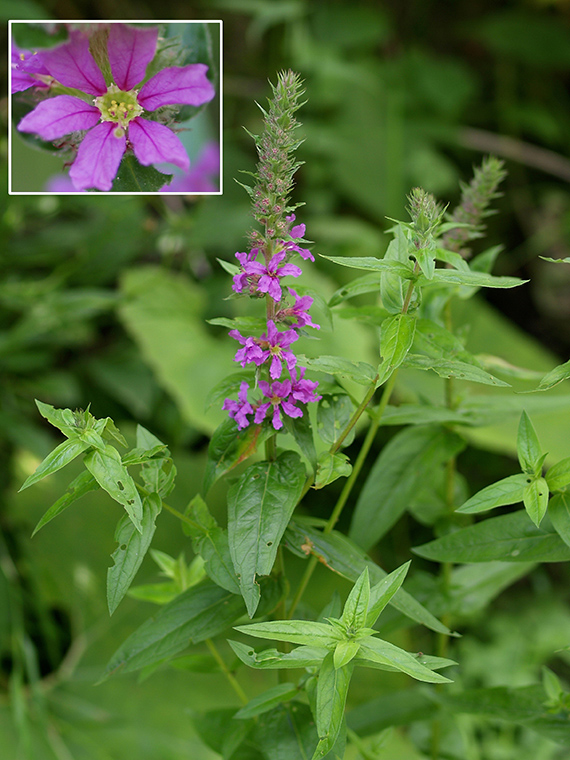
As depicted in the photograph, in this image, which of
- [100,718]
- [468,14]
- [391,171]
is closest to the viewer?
[100,718]

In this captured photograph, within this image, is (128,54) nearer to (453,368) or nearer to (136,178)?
(136,178)

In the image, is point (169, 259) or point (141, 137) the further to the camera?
point (169, 259)

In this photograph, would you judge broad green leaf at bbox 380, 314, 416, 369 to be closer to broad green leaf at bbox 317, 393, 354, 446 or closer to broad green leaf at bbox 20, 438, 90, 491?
broad green leaf at bbox 317, 393, 354, 446

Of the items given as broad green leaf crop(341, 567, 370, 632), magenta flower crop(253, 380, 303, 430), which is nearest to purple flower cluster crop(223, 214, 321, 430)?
magenta flower crop(253, 380, 303, 430)

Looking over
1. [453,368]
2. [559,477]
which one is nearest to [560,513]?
[559,477]

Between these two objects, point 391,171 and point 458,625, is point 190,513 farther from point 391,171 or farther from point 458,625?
point 391,171

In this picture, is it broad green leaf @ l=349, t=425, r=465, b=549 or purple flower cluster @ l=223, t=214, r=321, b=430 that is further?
broad green leaf @ l=349, t=425, r=465, b=549

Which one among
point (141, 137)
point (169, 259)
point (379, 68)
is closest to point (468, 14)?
point (379, 68)
